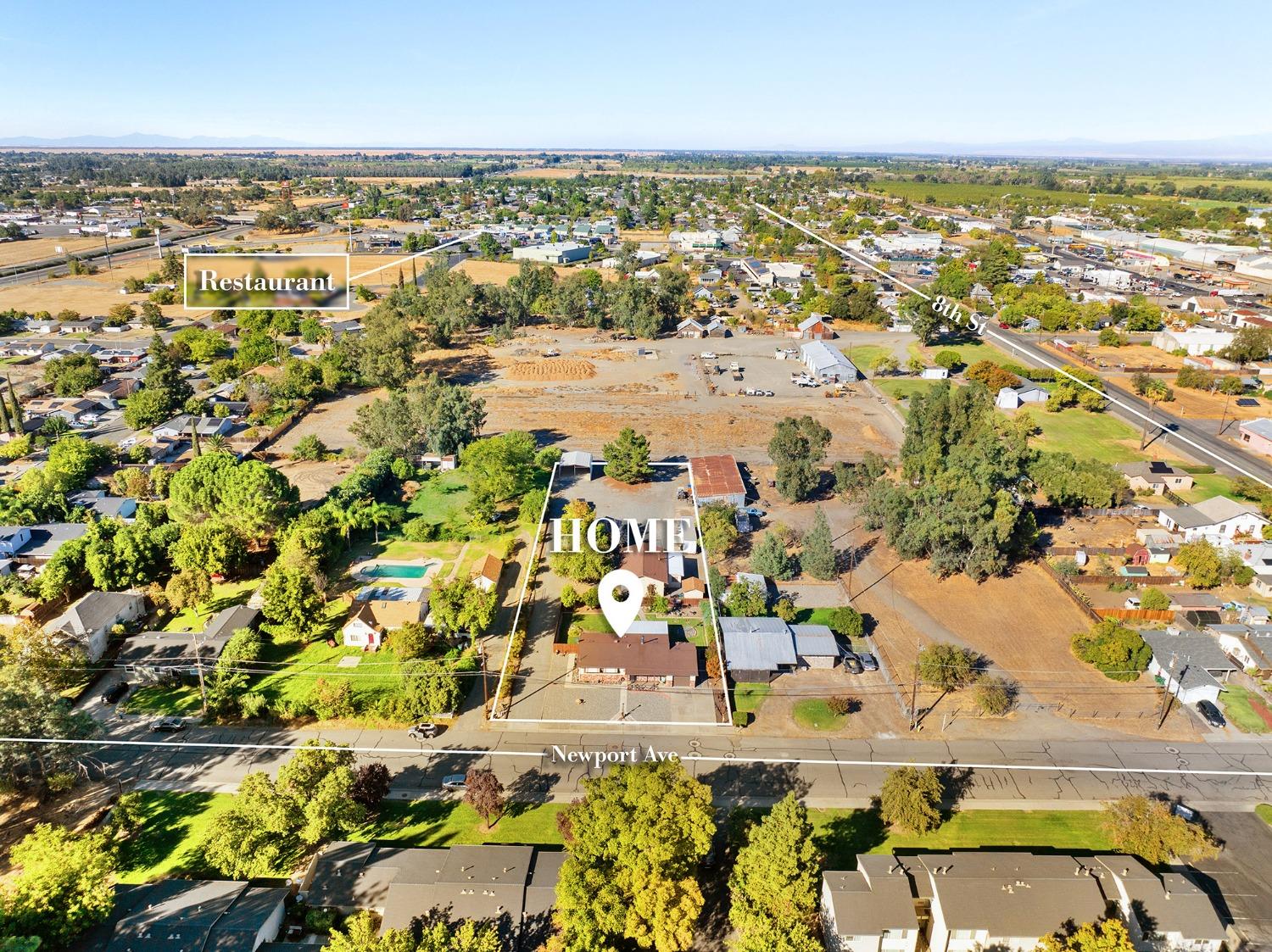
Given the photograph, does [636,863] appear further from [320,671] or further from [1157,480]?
[1157,480]

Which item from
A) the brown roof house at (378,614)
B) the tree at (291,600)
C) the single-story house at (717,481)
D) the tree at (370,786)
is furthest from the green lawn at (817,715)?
A: the tree at (291,600)

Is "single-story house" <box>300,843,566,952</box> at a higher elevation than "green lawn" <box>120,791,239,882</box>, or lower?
higher

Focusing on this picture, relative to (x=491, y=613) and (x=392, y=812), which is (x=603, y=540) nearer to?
(x=491, y=613)

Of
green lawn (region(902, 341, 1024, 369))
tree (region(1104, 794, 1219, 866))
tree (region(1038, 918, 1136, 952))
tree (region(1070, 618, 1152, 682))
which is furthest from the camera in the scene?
green lawn (region(902, 341, 1024, 369))

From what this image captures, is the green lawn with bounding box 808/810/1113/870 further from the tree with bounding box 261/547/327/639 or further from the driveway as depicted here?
the tree with bounding box 261/547/327/639

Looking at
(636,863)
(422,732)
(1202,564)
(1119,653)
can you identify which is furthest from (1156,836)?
(422,732)

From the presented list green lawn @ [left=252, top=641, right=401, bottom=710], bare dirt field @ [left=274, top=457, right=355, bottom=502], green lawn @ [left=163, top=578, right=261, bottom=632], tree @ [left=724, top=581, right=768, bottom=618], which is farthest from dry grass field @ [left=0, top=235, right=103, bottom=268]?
tree @ [left=724, top=581, right=768, bottom=618]
